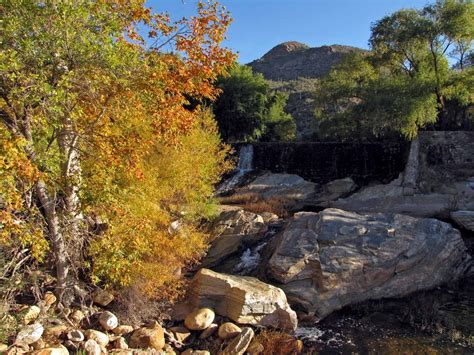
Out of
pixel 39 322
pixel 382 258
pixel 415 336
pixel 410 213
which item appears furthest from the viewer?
pixel 410 213

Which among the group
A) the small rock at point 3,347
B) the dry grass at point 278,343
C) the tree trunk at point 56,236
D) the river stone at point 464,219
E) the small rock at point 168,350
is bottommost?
the dry grass at point 278,343

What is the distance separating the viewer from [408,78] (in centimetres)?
2423

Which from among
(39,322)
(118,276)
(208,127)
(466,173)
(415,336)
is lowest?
(415,336)

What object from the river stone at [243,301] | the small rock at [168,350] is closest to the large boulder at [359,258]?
the river stone at [243,301]

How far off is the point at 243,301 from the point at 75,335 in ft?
11.9

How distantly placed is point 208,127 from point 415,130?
40.2 ft

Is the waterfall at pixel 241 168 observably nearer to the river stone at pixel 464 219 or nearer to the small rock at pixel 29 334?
the river stone at pixel 464 219

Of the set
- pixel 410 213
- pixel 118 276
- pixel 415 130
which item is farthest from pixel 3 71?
pixel 415 130

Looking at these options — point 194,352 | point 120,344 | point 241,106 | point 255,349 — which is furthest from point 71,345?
point 241,106

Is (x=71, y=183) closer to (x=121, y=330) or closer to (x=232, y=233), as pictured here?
(x=121, y=330)

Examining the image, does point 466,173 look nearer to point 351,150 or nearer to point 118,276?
point 351,150

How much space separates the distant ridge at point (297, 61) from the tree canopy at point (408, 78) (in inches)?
2066

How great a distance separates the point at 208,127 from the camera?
650 inches

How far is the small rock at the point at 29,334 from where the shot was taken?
734cm
